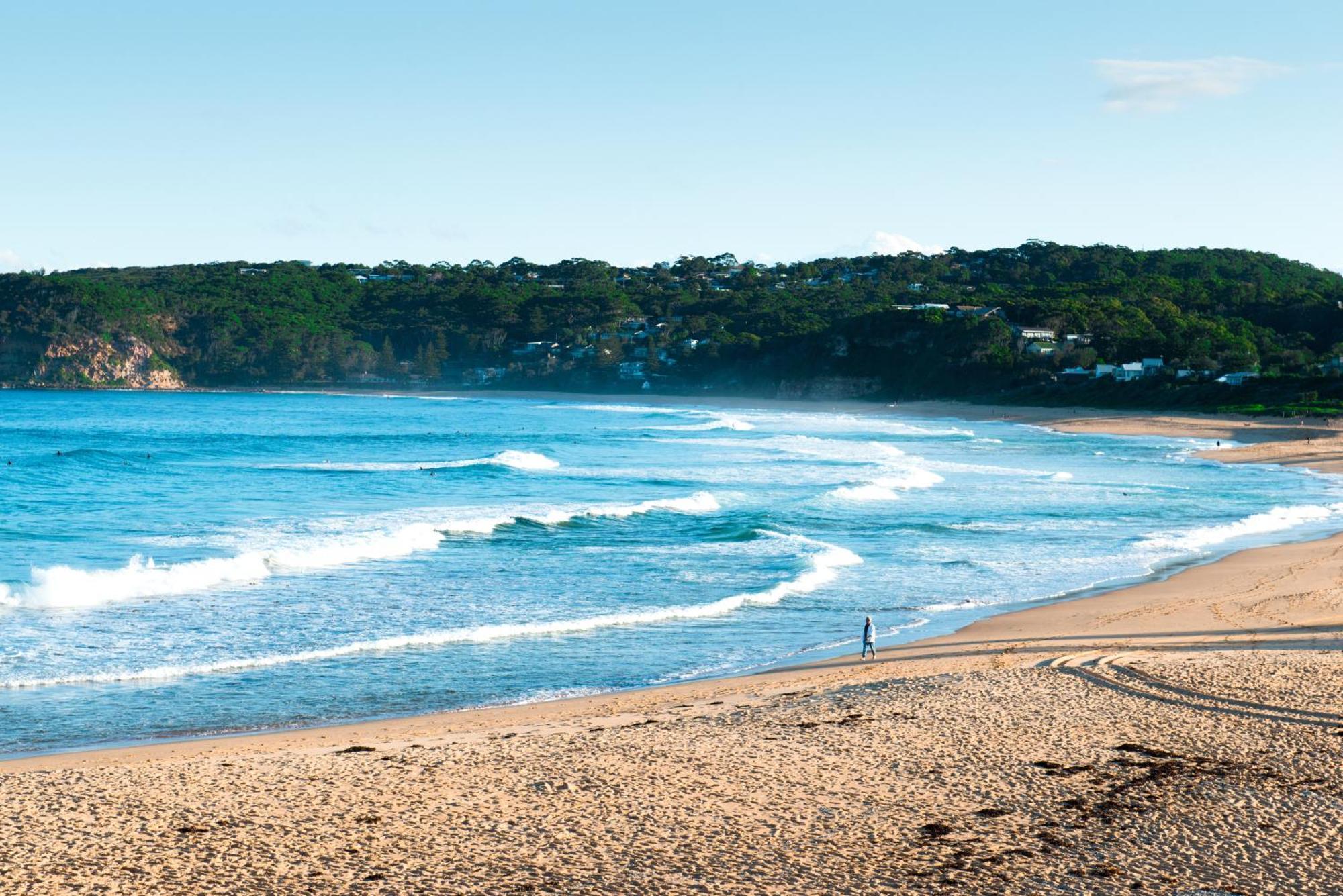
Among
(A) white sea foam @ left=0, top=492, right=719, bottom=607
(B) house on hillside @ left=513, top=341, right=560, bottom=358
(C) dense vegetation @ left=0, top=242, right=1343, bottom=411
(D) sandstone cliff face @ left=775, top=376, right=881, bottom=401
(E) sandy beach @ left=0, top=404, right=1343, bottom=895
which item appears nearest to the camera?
(E) sandy beach @ left=0, top=404, right=1343, bottom=895

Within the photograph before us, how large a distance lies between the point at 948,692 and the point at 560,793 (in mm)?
4927

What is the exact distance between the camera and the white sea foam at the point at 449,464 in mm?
42812

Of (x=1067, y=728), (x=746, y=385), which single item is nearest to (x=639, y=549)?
(x=1067, y=728)

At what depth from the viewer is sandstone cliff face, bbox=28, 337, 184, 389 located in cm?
14100

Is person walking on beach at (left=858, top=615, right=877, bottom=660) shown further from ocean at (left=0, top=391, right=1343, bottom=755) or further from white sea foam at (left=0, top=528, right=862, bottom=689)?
white sea foam at (left=0, top=528, right=862, bottom=689)

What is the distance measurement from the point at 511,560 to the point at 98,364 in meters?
136

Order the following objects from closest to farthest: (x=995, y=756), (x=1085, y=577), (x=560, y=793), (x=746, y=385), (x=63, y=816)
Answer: (x=63, y=816) → (x=560, y=793) → (x=995, y=756) → (x=1085, y=577) → (x=746, y=385)

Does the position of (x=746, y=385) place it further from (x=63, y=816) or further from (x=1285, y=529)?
(x=63, y=816)

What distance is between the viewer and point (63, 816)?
28.1ft

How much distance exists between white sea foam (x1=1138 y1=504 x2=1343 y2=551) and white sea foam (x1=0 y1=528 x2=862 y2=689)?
7350 mm

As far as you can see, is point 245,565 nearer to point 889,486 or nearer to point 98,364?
point 889,486

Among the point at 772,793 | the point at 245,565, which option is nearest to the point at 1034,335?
the point at 245,565

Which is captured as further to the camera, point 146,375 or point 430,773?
point 146,375

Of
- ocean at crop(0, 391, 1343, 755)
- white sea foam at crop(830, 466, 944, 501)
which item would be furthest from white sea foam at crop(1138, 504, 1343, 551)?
white sea foam at crop(830, 466, 944, 501)
